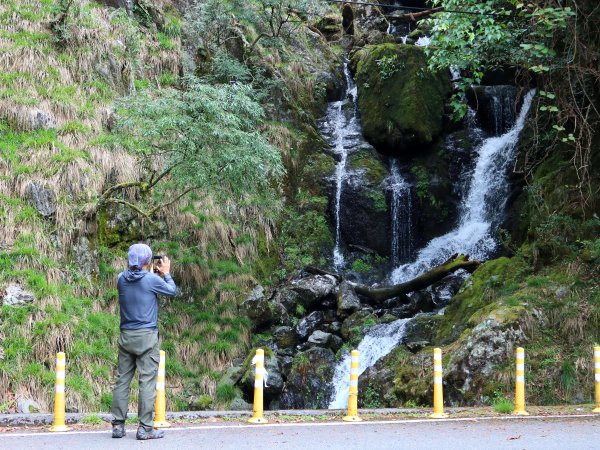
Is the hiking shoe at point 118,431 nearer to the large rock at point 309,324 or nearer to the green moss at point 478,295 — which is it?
the green moss at point 478,295

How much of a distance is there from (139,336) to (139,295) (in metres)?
0.41

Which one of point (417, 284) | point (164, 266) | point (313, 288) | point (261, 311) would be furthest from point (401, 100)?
point (164, 266)

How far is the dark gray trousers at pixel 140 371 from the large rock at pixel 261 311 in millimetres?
7318

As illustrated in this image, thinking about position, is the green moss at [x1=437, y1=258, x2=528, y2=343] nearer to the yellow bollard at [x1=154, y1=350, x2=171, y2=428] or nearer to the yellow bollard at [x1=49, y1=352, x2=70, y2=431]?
the yellow bollard at [x1=154, y1=350, x2=171, y2=428]

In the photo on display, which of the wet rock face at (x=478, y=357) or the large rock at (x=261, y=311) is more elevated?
the large rock at (x=261, y=311)

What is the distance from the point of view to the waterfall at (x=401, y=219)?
60.6ft

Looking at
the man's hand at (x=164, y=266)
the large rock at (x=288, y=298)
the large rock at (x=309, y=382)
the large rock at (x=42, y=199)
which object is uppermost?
the large rock at (x=42, y=199)

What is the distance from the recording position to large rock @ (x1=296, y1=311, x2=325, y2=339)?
1383 centimetres

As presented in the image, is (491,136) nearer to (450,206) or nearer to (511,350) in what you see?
(450,206)

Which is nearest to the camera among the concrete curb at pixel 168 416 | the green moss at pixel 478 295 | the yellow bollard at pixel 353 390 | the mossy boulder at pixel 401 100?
Answer: the concrete curb at pixel 168 416

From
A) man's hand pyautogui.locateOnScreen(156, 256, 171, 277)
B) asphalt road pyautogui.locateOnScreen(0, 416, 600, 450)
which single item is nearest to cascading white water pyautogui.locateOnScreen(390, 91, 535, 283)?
asphalt road pyautogui.locateOnScreen(0, 416, 600, 450)

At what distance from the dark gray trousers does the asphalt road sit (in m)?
0.27

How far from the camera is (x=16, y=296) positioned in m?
10.7

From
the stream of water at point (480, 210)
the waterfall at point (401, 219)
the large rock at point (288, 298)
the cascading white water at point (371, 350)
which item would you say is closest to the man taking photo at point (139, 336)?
the cascading white water at point (371, 350)
